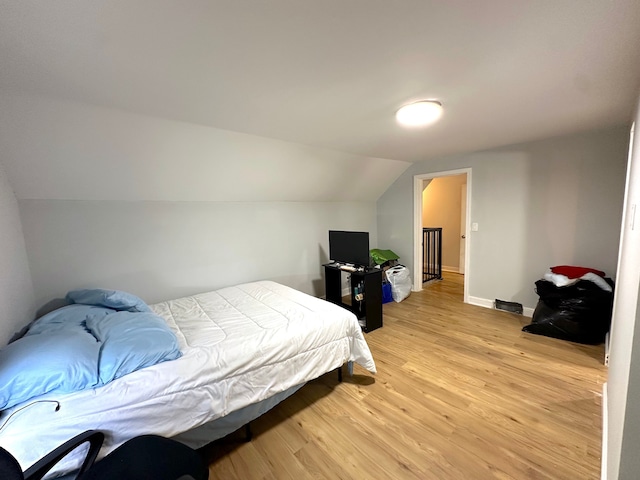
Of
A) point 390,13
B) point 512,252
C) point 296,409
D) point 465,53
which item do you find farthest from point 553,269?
point 390,13

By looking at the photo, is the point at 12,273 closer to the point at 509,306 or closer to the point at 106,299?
the point at 106,299

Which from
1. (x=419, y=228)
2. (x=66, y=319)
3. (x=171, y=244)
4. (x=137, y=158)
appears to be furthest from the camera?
(x=419, y=228)

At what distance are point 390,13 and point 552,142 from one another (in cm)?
321

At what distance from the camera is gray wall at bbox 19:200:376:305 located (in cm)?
226

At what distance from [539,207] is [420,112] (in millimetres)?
2397

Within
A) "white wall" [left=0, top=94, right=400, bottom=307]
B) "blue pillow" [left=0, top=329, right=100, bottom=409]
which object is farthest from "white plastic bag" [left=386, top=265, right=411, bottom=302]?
"blue pillow" [left=0, top=329, right=100, bottom=409]

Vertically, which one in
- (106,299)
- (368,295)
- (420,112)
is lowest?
(368,295)

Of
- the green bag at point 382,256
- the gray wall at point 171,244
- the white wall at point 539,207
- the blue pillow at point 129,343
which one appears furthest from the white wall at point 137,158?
the white wall at point 539,207

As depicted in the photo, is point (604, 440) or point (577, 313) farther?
point (577, 313)

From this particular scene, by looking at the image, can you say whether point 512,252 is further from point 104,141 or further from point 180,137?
point 104,141

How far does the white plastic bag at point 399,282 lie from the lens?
4.21m

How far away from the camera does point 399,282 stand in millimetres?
4246

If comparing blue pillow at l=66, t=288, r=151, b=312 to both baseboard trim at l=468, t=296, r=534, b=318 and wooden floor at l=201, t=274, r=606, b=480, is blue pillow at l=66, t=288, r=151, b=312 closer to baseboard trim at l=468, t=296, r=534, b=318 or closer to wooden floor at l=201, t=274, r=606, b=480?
wooden floor at l=201, t=274, r=606, b=480

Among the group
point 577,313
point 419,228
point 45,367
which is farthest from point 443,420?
point 419,228
